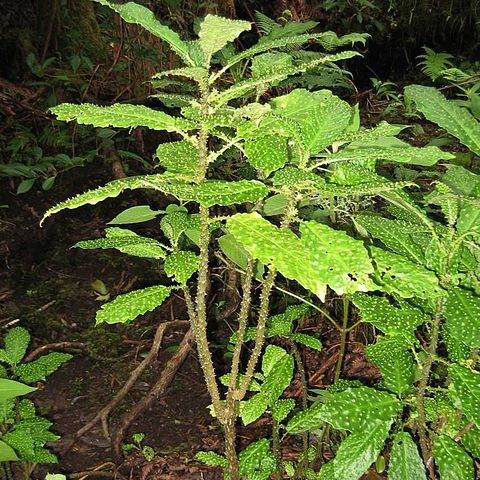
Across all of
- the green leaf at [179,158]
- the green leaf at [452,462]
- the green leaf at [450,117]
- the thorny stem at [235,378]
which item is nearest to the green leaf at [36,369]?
the thorny stem at [235,378]

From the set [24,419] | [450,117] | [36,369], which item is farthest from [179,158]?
[24,419]

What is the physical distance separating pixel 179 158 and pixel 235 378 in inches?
20.3

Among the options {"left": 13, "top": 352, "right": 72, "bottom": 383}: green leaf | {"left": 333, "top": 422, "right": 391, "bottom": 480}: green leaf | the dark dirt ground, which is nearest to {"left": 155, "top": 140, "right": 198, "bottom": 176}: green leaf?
{"left": 333, "top": 422, "right": 391, "bottom": 480}: green leaf

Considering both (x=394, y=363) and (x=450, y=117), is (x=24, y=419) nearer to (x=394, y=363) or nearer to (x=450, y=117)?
(x=394, y=363)

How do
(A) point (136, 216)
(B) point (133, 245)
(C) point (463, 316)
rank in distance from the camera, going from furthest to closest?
1. (A) point (136, 216)
2. (B) point (133, 245)
3. (C) point (463, 316)

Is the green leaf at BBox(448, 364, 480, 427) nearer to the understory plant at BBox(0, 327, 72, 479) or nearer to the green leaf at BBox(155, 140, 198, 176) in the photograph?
the green leaf at BBox(155, 140, 198, 176)

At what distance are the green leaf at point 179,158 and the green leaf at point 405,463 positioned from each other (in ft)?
2.38

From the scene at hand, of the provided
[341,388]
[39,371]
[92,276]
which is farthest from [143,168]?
→ [341,388]

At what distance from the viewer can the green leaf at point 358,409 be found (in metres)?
1.06

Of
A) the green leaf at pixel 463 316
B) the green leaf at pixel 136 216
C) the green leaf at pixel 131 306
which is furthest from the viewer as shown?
the green leaf at pixel 136 216

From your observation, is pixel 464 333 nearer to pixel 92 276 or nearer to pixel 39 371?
pixel 39 371

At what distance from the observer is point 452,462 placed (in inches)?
43.5

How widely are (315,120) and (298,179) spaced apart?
176mm

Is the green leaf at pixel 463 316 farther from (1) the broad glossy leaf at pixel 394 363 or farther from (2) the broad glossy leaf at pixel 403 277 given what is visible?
(1) the broad glossy leaf at pixel 394 363
